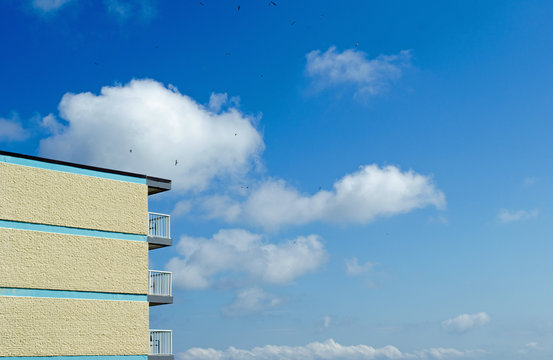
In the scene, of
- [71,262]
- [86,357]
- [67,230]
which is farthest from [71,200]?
[86,357]

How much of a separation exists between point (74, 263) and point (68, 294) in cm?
155

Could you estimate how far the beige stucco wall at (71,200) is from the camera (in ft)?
108

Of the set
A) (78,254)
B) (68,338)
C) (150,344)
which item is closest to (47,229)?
(78,254)

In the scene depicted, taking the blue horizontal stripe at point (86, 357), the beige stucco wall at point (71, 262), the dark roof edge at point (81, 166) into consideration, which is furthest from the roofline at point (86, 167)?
the blue horizontal stripe at point (86, 357)

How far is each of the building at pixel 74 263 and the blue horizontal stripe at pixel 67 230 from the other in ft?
0.16

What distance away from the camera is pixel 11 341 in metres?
31.5

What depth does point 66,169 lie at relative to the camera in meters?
35.1

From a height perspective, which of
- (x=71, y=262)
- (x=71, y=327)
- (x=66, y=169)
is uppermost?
(x=66, y=169)

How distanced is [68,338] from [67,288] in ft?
7.90

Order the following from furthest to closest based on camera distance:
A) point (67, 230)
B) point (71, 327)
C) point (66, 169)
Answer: point (66, 169)
point (67, 230)
point (71, 327)

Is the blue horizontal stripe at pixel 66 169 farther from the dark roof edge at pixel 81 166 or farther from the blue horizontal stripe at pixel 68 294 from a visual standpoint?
the blue horizontal stripe at pixel 68 294

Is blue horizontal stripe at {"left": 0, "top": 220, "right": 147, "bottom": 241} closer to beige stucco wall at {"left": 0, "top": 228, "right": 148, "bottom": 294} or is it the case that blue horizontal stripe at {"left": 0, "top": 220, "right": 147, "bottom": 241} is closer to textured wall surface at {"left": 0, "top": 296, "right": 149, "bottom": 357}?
beige stucco wall at {"left": 0, "top": 228, "right": 148, "bottom": 294}

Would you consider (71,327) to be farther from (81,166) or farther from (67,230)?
(81,166)

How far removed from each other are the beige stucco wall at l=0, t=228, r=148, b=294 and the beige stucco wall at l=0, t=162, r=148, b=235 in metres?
0.82
